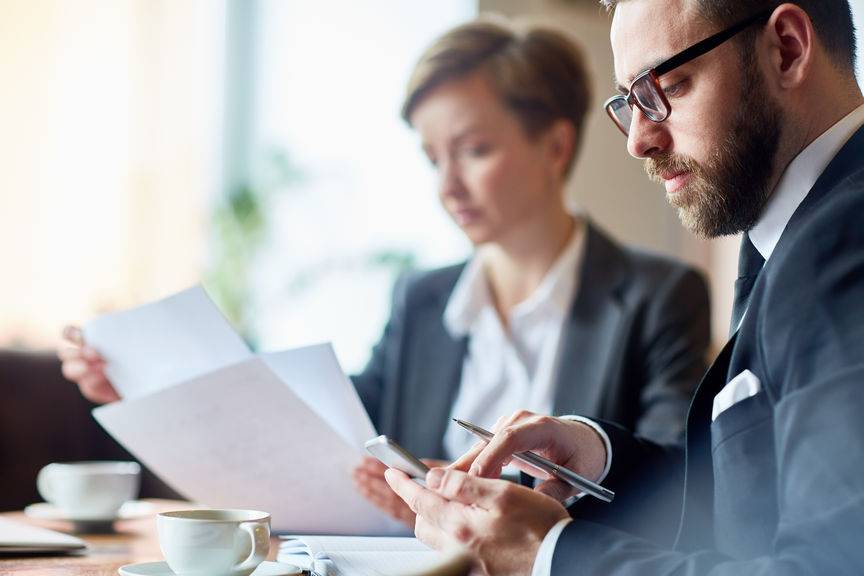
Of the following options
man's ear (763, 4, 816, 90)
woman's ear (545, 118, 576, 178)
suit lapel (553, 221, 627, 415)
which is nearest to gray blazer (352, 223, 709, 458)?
suit lapel (553, 221, 627, 415)

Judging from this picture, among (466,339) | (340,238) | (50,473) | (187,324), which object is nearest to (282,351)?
(187,324)

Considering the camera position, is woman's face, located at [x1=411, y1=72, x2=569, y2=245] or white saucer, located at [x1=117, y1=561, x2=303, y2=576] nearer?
white saucer, located at [x1=117, y1=561, x2=303, y2=576]

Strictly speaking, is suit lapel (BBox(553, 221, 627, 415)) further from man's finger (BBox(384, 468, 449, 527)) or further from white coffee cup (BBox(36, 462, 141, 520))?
man's finger (BBox(384, 468, 449, 527))

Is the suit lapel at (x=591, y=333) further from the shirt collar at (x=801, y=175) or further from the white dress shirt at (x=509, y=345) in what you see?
the shirt collar at (x=801, y=175)

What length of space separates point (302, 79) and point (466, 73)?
2219 millimetres

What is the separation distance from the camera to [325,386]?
118 cm

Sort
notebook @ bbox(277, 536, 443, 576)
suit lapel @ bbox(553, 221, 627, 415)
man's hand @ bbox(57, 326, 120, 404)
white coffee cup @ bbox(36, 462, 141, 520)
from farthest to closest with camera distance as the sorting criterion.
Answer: suit lapel @ bbox(553, 221, 627, 415) < man's hand @ bbox(57, 326, 120, 404) < white coffee cup @ bbox(36, 462, 141, 520) < notebook @ bbox(277, 536, 443, 576)

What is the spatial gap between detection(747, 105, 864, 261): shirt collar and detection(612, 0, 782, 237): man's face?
13mm

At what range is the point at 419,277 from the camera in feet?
7.25

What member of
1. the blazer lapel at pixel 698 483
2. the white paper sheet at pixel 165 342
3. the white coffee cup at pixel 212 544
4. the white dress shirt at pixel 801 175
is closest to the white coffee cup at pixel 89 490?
the white paper sheet at pixel 165 342

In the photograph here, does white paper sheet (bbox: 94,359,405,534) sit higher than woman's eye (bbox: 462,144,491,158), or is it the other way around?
woman's eye (bbox: 462,144,491,158)

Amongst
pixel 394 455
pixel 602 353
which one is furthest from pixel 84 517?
pixel 602 353

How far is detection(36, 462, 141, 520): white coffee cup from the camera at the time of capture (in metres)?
1.27

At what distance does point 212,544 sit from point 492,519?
247 millimetres
